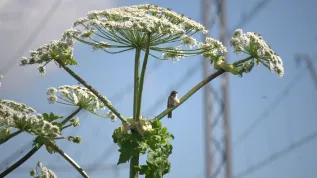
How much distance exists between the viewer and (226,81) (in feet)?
32.2

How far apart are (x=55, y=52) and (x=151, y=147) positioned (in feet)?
2.25

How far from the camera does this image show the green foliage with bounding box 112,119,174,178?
2619mm

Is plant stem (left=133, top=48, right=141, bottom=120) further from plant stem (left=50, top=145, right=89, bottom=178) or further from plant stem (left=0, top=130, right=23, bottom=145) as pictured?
plant stem (left=0, top=130, right=23, bottom=145)

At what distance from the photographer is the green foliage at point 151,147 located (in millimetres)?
2619

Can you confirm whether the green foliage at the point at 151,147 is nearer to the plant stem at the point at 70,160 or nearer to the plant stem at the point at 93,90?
the plant stem at the point at 93,90

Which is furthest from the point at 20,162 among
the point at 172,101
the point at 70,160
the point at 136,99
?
the point at 172,101

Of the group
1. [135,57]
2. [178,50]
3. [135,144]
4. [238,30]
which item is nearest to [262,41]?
[238,30]

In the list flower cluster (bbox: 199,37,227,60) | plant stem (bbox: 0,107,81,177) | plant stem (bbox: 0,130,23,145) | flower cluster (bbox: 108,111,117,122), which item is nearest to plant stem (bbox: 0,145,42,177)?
plant stem (bbox: 0,107,81,177)

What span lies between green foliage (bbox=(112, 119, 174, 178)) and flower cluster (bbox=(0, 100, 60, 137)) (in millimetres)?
324

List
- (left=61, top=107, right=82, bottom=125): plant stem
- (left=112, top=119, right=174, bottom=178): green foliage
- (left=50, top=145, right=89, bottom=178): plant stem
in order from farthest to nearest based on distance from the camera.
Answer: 1. (left=61, top=107, right=82, bottom=125): plant stem
2. (left=50, top=145, right=89, bottom=178): plant stem
3. (left=112, top=119, right=174, bottom=178): green foliage

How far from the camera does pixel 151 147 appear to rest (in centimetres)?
268

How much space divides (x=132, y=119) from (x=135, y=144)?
159 millimetres

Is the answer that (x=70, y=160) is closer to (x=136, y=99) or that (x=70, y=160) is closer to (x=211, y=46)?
A: (x=136, y=99)

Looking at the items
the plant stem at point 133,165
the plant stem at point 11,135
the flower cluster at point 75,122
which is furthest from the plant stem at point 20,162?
the plant stem at point 133,165
